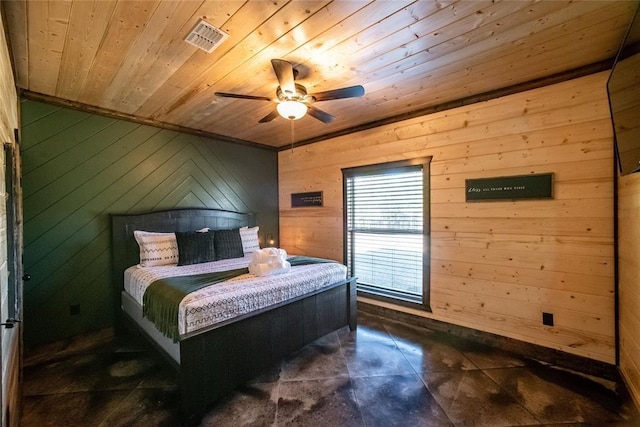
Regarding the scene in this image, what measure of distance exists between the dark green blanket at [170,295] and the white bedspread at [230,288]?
0.26 feet

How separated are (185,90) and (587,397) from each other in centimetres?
420

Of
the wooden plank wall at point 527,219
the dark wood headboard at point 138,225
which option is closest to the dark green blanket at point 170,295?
the dark wood headboard at point 138,225

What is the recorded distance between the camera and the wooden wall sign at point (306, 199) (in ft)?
14.1

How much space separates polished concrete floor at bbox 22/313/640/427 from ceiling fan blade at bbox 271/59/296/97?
7.51 feet

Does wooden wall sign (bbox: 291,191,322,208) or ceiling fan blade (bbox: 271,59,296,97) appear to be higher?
ceiling fan blade (bbox: 271,59,296,97)

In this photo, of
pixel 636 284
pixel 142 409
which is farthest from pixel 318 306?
pixel 636 284

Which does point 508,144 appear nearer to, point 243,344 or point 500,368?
point 500,368

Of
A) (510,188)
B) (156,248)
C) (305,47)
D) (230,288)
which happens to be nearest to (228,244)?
(156,248)

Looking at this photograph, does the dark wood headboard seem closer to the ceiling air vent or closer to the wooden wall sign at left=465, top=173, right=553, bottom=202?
the ceiling air vent

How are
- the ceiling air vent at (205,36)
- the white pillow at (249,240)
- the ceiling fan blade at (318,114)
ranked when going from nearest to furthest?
the ceiling air vent at (205,36), the ceiling fan blade at (318,114), the white pillow at (249,240)

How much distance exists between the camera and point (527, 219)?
2586 mm

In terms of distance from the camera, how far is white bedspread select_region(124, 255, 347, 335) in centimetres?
189

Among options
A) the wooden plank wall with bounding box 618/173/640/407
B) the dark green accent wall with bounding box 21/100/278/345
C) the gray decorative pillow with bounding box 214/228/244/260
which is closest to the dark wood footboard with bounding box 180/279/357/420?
the gray decorative pillow with bounding box 214/228/244/260

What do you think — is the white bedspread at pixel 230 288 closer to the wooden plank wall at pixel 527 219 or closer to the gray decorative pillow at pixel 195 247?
the gray decorative pillow at pixel 195 247
